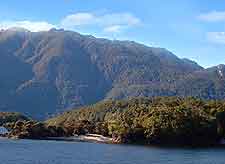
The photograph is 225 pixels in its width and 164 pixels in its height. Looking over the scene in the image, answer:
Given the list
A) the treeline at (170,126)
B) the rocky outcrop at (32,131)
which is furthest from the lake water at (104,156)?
the rocky outcrop at (32,131)

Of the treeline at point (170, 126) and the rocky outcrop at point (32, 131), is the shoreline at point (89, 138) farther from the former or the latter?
the rocky outcrop at point (32, 131)

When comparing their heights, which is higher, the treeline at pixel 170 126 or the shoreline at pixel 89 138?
the treeline at pixel 170 126

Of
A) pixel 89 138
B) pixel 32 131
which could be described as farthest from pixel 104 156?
pixel 32 131

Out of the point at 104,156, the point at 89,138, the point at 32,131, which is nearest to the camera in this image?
the point at 104,156

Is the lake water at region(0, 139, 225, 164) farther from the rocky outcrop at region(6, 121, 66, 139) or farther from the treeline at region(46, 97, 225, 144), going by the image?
the rocky outcrop at region(6, 121, 66, 139)

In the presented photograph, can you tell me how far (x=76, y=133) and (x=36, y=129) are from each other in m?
14.9

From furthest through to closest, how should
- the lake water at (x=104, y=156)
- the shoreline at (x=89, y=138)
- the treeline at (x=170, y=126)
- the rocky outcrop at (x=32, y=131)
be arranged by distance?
the rocky outcrop at (x=32, y=131), the shoreline at (x=89, y=138), the treeline at (x=170, y=126), the lake water at (x=104, y=156)

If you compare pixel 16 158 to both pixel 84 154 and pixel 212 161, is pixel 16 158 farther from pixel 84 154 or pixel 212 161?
pixel 212 161

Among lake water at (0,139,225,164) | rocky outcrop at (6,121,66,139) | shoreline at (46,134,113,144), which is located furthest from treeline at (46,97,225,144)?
lake water at (0,139,225,164)

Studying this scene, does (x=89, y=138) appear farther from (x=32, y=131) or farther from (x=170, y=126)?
(x=170, y=126)

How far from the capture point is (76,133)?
18112cm

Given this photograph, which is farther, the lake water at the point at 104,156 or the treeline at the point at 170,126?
the treeline at the point at 170,126

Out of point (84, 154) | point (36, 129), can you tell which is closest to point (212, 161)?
point (84, 154)

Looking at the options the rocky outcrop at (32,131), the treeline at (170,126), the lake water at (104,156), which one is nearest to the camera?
the lake water at (104,156)
